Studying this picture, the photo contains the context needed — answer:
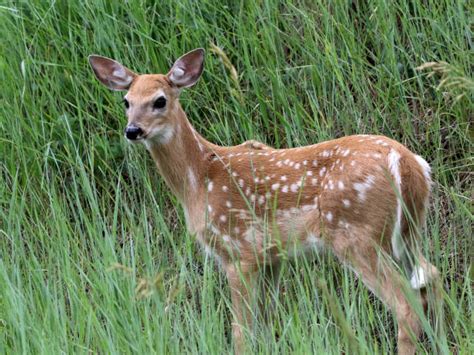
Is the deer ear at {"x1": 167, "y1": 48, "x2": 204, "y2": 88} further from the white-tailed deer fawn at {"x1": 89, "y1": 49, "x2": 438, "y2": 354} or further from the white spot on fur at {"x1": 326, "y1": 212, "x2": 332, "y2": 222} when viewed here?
the white spot on fur at {"x1": 326, "y1": 212, "x2": 332, "y2": 222}

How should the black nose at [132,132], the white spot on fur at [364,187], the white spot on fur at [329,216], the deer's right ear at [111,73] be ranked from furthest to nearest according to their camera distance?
1. the deer's right ear at [111,73]
2. the black nose at [132,132]
3. the white spot on fur at [329,216]
4. the white spot on fur at [364,187]

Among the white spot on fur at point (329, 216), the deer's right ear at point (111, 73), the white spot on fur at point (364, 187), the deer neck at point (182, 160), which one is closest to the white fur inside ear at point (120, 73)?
the deer's right ear at point (111, 73)

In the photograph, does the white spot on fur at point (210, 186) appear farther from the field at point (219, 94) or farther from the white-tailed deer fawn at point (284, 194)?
the field at point (219, 94)

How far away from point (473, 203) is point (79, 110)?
2.47m

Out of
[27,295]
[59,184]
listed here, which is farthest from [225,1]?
[27,295]

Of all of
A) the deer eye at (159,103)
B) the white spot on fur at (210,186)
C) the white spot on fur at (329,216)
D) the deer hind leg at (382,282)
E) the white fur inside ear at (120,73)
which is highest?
the white fur inside ear at (120,73)

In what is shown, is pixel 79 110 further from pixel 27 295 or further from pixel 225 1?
pixel 27 295

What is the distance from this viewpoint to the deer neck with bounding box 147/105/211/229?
6.09 m

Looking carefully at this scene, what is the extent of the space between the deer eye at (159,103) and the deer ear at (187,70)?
7.8 inches

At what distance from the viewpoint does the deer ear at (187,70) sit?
6.15m

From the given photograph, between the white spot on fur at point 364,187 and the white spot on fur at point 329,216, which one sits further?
the white spot on fur at point 329,216

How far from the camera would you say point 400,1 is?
21.7 feet

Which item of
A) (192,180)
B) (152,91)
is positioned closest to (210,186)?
(192,180)

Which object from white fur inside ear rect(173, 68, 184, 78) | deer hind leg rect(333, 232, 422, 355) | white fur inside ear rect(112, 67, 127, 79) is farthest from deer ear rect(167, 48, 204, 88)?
deer hind leg rect(333, 232, 422, 355)
